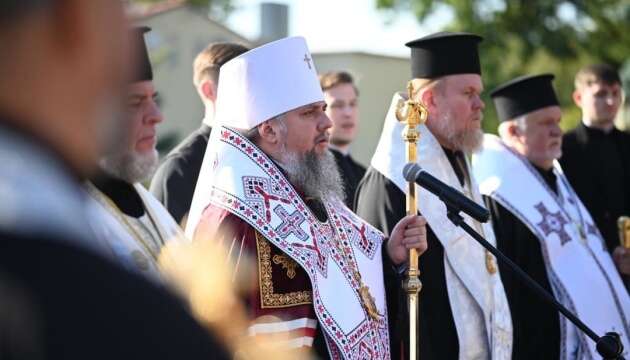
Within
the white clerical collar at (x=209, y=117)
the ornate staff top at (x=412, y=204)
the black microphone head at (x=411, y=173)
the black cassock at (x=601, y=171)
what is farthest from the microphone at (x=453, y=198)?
the black cassock at (x=601, y=171)

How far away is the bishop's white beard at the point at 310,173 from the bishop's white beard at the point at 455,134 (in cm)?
122

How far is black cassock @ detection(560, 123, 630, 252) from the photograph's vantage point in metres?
8.29

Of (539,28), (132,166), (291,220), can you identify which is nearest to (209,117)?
(291,220)

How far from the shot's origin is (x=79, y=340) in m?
0.90

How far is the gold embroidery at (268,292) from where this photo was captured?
4.31 meters

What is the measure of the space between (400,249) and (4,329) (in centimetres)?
406

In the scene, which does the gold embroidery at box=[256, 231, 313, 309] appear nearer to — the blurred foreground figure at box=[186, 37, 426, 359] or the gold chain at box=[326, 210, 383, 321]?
the blurred foreground figure at box=[186, 37, 426, 359]

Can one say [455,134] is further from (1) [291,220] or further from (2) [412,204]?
(1) [291,220]

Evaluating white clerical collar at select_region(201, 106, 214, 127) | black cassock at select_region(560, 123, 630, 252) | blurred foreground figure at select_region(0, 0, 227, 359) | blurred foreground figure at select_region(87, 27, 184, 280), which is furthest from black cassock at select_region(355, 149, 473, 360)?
blurred foreground figure at select_region(0, 0, 227, 359)

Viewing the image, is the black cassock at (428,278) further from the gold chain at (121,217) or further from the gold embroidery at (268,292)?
the gold chain at (121,217)

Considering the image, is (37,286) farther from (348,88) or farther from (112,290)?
(348,88)

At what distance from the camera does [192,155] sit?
6.15 metres

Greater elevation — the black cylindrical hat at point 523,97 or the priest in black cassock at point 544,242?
the black cylindrical hat at point 523,97

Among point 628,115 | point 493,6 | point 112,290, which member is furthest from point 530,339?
point 628,115
